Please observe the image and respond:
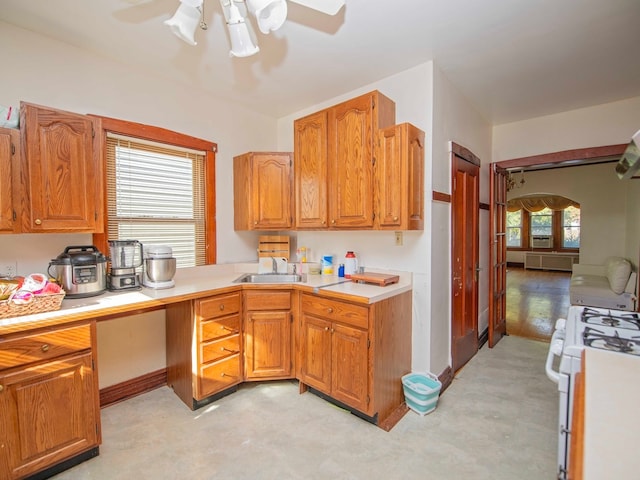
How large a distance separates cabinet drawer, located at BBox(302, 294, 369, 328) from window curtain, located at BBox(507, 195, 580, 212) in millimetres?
9148

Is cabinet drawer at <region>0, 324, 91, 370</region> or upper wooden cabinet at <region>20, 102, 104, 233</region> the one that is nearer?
cabinet drawer at <region>0, 324, 91, 370</region>

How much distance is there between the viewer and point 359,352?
2.09m

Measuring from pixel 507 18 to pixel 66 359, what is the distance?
3.23 m

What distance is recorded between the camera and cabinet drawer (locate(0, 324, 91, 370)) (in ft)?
4.83

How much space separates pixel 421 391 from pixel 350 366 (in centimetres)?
56

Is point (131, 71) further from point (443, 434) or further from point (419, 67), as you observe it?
point (443, 434)

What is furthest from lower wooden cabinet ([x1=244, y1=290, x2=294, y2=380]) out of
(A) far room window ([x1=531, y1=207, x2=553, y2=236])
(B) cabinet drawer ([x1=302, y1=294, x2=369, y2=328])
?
(A) far room window ([x1=531, y1=207, x2=553, y2=236])

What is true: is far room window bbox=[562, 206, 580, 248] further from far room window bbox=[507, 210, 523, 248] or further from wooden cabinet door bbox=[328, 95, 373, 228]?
wooden cabinet door bbox=[328, 95, 373, 228]

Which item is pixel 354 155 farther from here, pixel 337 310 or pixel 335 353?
pixel 335 353

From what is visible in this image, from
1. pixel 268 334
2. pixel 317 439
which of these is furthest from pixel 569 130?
pixel 317 439

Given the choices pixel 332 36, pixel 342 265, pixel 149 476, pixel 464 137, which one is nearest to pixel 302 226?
pixel 342 265

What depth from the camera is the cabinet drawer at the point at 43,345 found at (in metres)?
1.47

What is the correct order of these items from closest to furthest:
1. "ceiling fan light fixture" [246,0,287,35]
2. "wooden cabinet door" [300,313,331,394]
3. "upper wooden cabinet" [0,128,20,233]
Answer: "ceiling fan light fixture" [246,0,287,35] < "upper wooden cabinet" [0,128,20,233] < "wooden cabinet door" [300,313,331,394]

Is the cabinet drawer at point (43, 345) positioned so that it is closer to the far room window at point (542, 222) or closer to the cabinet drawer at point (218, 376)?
the cabinet drawer at point (218, 376)
